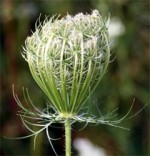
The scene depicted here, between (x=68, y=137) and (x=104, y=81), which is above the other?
(x=104, y=81)

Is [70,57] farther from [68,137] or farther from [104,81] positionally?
[104,81]

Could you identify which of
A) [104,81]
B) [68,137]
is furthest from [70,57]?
[104,81]

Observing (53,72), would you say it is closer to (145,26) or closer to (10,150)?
(10,150)

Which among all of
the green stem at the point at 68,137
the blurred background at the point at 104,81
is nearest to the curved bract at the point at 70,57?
the green stem at the point at 68,137

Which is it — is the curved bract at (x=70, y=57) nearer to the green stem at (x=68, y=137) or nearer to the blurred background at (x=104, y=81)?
the green stem at (x=68, y=137)

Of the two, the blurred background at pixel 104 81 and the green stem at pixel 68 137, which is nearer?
the green stem at pixel 68 137

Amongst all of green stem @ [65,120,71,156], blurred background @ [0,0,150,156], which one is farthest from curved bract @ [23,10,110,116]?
blurred background @ [0,0,150,156]
